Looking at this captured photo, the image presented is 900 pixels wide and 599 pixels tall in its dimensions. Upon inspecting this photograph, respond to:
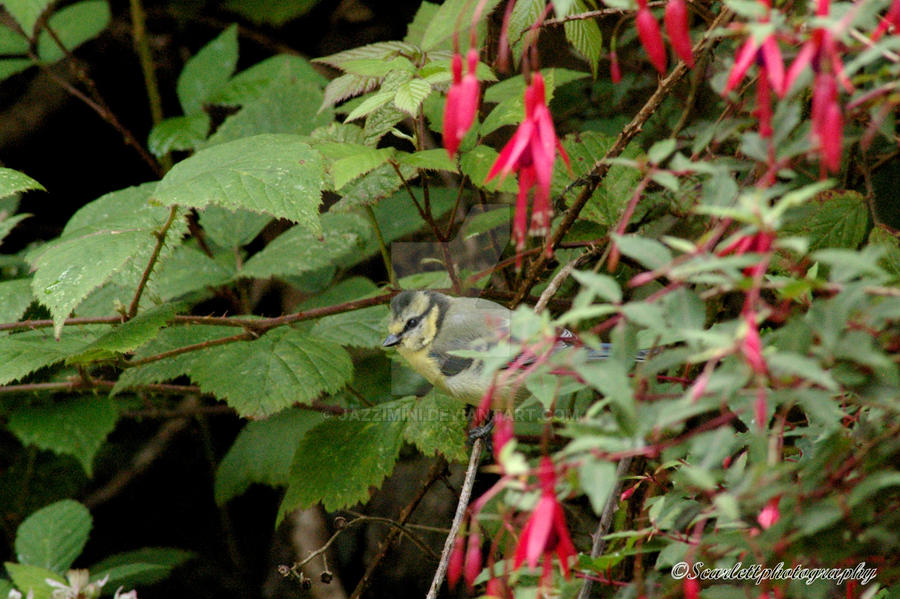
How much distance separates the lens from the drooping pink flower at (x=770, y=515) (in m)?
1.20

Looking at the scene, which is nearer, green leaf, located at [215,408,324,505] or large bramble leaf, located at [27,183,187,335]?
large bramble leaf, located at [27,183,187,335]

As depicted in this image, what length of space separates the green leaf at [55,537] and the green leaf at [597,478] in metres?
2.32

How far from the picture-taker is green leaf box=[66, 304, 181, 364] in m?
2.13

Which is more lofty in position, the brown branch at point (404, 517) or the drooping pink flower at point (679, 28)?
the drooping pink flower at point (679, 28)

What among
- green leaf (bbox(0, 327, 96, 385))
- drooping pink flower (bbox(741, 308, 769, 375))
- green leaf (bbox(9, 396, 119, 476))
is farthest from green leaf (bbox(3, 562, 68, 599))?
drooping pink flower (bbox(741, 308, 769, 375))

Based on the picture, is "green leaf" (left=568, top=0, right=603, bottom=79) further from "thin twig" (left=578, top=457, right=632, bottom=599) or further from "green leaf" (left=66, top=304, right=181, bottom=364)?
"green leaf" (left=66, top=304, right=181, bottom=364)

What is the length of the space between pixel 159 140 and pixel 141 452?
5.82 feet

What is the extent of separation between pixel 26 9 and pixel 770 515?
3208mm

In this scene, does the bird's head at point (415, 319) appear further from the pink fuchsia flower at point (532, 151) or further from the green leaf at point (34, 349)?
the pink fuchsia flower at point (532, 151)

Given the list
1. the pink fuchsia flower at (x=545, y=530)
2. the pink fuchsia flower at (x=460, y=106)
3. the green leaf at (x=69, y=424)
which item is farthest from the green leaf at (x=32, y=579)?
the pink fuchsia flower at (x=460, y=106)

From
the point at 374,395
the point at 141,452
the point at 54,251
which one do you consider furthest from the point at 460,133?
the point at 141,452

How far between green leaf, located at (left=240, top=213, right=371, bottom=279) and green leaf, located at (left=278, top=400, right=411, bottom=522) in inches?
21.6

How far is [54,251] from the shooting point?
2109mm

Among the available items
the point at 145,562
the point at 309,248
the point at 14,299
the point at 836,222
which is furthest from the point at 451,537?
the point at 145,562
